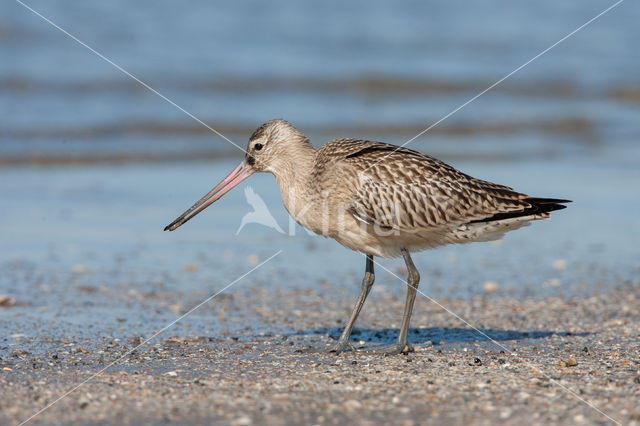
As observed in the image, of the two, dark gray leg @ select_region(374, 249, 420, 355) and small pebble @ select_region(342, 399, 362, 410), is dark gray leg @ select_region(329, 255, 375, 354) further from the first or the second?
small pebble @ select_region(342, 399, 362, 410)

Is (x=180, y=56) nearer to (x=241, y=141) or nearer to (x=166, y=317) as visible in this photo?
(x=241, y=141)

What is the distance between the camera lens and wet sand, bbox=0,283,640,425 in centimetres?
511

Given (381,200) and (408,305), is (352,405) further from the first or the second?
(381,200)

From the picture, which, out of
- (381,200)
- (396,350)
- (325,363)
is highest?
(381,200)

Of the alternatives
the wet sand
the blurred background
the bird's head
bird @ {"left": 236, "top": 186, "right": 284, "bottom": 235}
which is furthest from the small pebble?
bird @ {"left": 236, "top": 186, "right": 284, "bottom": 235}

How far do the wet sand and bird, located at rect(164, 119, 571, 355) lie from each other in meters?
0.63

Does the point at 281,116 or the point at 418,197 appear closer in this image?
the point at 418,197

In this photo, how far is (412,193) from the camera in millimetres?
6984

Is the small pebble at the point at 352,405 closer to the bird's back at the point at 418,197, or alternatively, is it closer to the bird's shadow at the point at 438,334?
the bird's back at the point at 418,197

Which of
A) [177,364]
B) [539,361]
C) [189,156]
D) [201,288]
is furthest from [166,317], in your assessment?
[189,156]

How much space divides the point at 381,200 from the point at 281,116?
977 centimetres

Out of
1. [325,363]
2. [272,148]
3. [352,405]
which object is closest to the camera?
[352,405]

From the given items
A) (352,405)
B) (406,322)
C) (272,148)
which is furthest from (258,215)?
(352,405)

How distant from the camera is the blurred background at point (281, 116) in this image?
943cm
